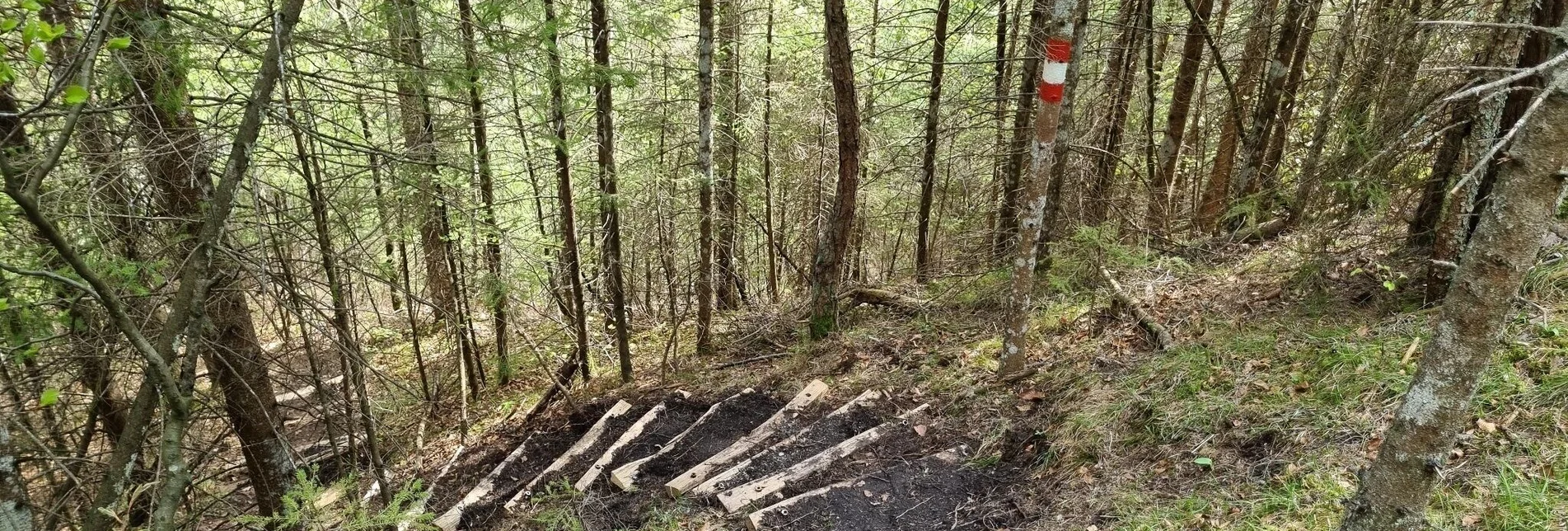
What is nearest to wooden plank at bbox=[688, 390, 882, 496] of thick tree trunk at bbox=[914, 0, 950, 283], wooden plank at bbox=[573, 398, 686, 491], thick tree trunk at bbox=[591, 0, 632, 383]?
wooden plank at bbox=[573, 398, 686, 491]

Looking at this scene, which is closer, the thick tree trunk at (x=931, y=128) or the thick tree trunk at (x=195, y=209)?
the thick tree trunk at (x=195, y=209)

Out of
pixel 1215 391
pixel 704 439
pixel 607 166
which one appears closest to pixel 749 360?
pixel 704 439

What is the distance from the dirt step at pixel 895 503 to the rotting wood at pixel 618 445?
5.65 ft

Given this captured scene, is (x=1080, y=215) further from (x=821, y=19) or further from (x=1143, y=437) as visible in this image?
(x=821, y=19)

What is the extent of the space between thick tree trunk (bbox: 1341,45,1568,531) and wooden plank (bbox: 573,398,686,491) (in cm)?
487

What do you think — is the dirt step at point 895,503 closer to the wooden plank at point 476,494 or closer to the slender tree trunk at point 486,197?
the wooden plank at point 476,494

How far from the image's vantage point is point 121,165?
3705 mm

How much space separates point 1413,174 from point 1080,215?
9.45 ft

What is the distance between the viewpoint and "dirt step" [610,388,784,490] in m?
5.46

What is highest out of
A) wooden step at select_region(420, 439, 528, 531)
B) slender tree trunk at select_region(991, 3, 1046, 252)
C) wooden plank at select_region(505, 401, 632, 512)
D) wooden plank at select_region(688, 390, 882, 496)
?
slender tree trunk at select_region(991, 3, 1046, 252)

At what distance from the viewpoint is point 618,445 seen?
6129 millimetres

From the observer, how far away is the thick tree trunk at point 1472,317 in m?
2.12

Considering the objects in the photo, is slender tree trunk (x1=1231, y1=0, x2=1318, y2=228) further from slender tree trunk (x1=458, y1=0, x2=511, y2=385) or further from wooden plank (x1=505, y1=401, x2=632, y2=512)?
slender tree trunk (x1=458, y1=0, x2=511, y2=385)

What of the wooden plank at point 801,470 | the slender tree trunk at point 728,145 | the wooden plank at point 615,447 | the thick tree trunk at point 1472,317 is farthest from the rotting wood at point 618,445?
the thick tree trunk at point 1472,317
